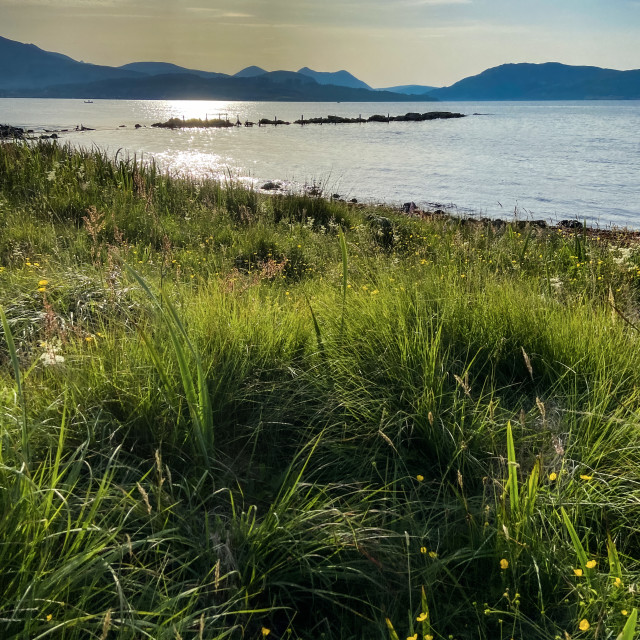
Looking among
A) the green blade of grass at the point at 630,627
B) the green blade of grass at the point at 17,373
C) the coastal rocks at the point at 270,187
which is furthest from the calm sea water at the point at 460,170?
the green blade of grass at the point at 17,373

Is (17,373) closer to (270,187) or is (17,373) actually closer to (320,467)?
(320,467)

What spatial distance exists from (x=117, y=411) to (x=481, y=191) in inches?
844

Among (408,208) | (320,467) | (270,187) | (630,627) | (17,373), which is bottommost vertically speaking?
(320,467)

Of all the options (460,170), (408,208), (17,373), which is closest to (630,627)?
(17,373)

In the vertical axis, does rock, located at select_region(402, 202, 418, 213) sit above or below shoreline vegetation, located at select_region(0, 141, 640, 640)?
above

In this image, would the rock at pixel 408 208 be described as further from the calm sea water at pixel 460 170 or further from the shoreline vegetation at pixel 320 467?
the shoreline vegetation at pixel 320 467

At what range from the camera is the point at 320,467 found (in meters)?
2.26

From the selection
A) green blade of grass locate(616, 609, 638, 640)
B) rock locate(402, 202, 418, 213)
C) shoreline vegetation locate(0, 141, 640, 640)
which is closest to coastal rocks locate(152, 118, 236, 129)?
rock locate(402, 202, 418, 213)

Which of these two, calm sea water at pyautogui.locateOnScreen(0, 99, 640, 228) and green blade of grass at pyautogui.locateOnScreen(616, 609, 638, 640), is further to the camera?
calm sea water at pyautogui.locateOnScreen(0, 99, 640, 228)

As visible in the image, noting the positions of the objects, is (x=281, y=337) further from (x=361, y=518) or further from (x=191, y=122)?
(x=191, y=122)

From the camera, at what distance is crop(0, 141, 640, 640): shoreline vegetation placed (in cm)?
169

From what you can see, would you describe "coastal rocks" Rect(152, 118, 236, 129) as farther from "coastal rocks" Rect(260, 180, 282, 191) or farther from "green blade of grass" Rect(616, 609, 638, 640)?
"green blade of grass" Rect(616, 609, 638, 640)

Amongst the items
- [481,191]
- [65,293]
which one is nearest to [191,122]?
[481,191]


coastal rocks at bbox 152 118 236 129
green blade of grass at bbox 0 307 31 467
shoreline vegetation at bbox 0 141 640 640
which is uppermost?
coastal rocks at bbox 152 118 236 129
